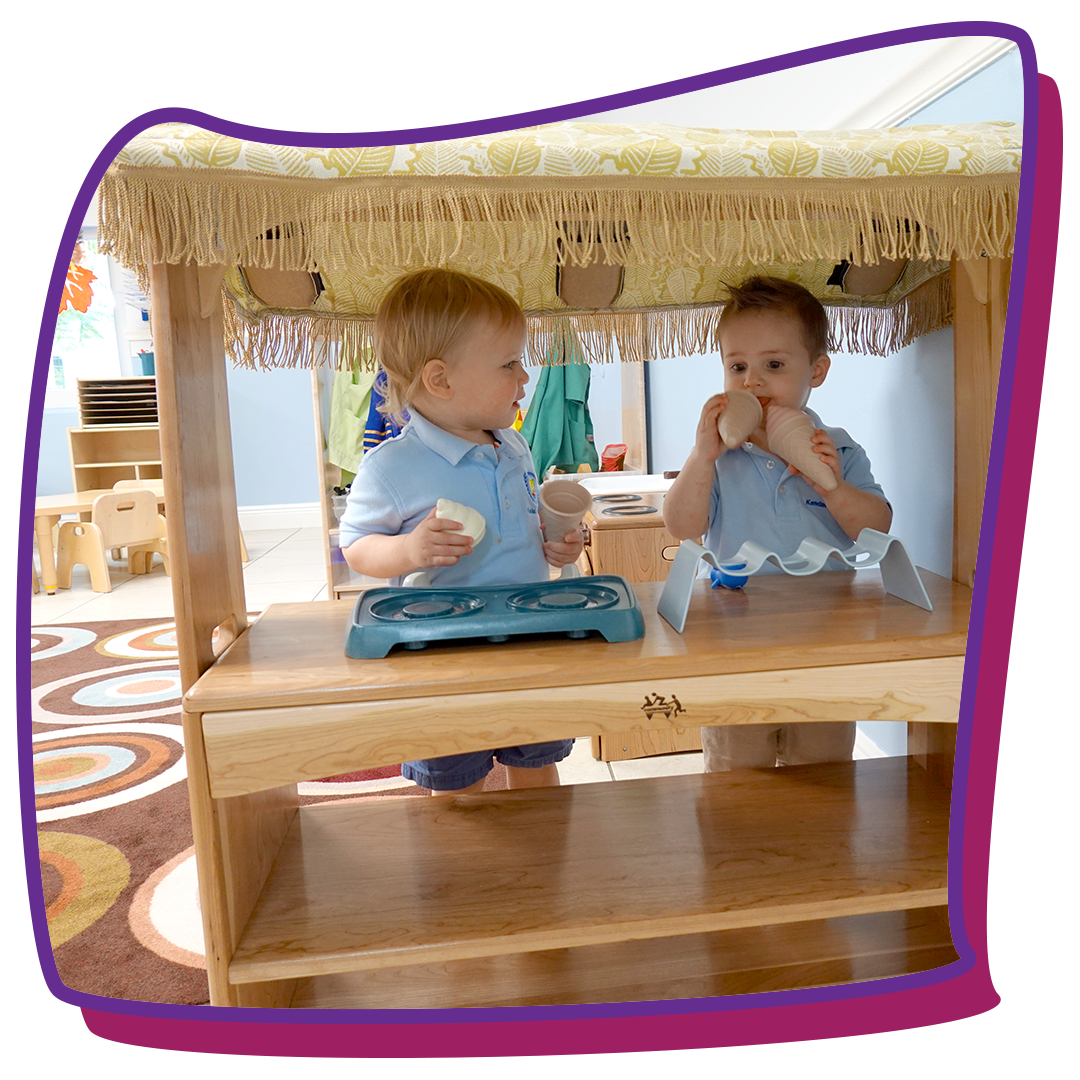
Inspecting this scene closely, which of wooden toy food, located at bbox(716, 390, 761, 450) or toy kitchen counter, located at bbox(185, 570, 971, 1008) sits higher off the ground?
wooden toy food, located at bbox(716, 390, 761, 450)

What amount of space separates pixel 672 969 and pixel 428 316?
0.99m

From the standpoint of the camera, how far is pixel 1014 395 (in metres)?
0.84

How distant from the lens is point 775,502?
131 centimetres

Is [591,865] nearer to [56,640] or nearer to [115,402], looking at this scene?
[56,640]

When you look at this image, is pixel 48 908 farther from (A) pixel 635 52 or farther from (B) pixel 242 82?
(A) pixel 635 52

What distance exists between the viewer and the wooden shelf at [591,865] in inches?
39.3

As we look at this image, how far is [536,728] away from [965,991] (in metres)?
0.53

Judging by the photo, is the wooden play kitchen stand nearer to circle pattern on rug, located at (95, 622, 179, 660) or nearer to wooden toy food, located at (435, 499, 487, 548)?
wooden toy food, located at (435, 499, 487, 548)

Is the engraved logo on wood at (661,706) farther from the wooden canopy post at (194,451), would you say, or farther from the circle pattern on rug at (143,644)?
the circle pattern on rug at (143,644)

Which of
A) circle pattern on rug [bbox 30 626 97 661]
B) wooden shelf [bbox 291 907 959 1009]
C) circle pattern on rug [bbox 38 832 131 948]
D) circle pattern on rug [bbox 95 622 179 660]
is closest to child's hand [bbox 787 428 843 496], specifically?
wooden shelf [bbox 291 907 959 1009]

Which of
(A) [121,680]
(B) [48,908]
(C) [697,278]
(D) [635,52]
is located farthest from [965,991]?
(A) [121,680]

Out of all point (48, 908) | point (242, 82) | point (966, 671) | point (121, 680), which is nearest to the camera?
point (242, 82)

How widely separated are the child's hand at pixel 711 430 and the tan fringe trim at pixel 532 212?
0.86 ft

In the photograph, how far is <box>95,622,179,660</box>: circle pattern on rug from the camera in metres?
3.02
